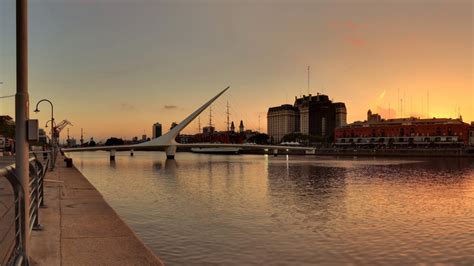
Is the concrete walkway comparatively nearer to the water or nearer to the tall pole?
the water

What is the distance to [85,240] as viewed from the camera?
8266 millimetres

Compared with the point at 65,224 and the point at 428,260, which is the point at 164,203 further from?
the point at 428,260

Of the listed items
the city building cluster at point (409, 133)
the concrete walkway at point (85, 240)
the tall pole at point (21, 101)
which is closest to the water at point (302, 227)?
the concrete walkway at point (85, 240)

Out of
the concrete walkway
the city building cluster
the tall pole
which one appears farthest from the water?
the city building cluster

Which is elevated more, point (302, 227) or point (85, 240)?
point (85, 240)

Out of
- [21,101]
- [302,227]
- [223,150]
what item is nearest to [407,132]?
[223,150]

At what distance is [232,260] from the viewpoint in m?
9.77

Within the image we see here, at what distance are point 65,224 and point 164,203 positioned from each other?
33.4ft

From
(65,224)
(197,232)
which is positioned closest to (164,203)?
(197,232)

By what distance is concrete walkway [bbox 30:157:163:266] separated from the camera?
22.9 feet

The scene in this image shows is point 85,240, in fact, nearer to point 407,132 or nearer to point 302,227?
point 302,227

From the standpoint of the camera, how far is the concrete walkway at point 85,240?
698 centimetres

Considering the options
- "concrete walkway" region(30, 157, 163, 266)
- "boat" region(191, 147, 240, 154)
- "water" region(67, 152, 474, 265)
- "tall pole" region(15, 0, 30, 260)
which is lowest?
"boat" region(191, 147, 240, 154)

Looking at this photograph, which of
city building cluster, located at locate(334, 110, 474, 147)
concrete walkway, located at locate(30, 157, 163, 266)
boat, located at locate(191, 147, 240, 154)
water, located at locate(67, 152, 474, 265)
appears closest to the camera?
concrete walkway, located at locate(30, 157, 163, 266)
